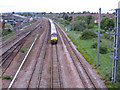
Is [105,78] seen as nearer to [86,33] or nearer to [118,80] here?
[118,80]

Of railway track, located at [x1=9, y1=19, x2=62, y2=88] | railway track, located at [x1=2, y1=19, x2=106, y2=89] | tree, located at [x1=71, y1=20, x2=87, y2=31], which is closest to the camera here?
railway track, located at [x1=9, y1=19, x2=62, y2=88]

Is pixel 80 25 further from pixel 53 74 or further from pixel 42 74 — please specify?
pixel 42 74

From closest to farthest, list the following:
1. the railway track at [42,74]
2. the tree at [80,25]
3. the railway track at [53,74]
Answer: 1. the railway track at [42,74]
2. the railway track at [53,74]
3. the tree at [80,25]

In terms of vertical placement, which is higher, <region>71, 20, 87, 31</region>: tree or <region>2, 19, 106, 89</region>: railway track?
<region>71, 20, 87, 31</region>: tree

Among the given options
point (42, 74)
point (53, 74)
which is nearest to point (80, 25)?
point (53, 74)

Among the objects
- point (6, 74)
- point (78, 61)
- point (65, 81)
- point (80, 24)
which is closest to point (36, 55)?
point (78, 61)

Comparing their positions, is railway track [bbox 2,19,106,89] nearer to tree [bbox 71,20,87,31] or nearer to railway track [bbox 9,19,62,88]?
railway track [bbox 9,19,62,88]

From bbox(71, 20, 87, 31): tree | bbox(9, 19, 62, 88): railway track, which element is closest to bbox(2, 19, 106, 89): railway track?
bbox(9, 19, 62, 88): railway track

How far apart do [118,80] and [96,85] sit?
68.1 inches

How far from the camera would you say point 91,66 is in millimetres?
17375

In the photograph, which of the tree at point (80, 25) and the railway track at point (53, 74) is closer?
the railway track at point (53, 74)

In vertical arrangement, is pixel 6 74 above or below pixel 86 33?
below

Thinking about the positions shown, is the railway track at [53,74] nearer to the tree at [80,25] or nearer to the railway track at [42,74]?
the railway track at [42,74]

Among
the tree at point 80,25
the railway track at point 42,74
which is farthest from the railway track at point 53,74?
the tree at point 80,25
